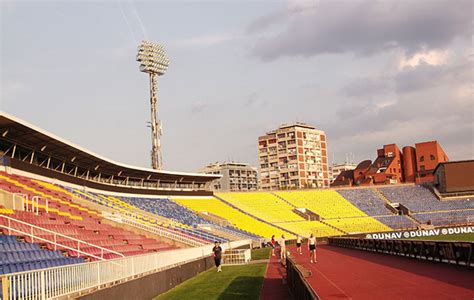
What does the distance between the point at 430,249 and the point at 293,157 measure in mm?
141554

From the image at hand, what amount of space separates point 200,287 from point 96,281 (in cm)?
802

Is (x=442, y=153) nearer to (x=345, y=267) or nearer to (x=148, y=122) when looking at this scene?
(x=148, y=122)

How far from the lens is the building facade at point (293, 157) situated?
544 ft

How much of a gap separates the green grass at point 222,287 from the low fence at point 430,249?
7751 millimetres

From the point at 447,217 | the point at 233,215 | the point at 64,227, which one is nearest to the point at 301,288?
the point at 64,227

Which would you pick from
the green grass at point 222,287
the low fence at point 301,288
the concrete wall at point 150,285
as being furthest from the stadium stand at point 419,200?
the low fence at point 301,288

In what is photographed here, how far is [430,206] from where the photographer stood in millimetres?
77250

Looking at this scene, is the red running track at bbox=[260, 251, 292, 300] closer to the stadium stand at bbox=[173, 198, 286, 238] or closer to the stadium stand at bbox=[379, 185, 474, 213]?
the stadium stand at bbox=[173, 198, 286, 238]

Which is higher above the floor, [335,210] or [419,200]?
[419,200]

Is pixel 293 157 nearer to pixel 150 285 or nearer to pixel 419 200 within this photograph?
pixel 419 200

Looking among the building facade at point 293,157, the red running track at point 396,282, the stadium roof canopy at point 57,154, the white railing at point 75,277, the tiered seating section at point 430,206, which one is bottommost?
the red running track at point 396,282

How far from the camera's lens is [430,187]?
84188 mm

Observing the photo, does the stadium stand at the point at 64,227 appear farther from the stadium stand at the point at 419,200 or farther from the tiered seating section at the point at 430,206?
the stadium stand at the point at 419,200

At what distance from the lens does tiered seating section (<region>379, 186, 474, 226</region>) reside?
235ft
